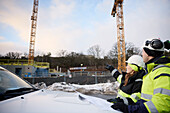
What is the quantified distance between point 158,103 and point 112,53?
165 feet

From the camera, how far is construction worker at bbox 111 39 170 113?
957 millimetres

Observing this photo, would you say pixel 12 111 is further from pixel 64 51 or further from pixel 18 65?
pixel 64 51

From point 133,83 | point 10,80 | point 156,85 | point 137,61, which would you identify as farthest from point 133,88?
point 10,80

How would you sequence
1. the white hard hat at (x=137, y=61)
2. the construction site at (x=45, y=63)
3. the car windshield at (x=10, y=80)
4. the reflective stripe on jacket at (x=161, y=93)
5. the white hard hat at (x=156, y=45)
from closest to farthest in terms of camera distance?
1. the reflective stripe on jacket at (x=161, y=93)
2. the white hard hat at (x=156, y=45)
3. the car windshield at (x=10, y=80)
4. the white hard hat at (x=137, y=61)
5. the construction site at (x=45, y=63)

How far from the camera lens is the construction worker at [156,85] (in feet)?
3.14

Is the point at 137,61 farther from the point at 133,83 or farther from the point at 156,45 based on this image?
the point at 156,45

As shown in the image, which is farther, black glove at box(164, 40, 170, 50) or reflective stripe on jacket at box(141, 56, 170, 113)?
black glove at box(164, 40, 170, 50)

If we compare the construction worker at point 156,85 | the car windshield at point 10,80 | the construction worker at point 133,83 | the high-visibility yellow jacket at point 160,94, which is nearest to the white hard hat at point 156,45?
the construction worker at point 156,85

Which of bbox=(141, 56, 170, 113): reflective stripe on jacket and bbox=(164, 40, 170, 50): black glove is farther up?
bbox=(164, 40, 170, 50): black glove

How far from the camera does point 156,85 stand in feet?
3.45

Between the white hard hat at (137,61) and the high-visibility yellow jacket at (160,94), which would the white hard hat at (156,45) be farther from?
the white hard hat at (137,61)

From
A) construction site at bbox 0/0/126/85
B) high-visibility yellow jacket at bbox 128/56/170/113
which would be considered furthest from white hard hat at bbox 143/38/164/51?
construction site at bbox 0/0/126/85

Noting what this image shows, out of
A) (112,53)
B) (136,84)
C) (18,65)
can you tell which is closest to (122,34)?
(112,53)

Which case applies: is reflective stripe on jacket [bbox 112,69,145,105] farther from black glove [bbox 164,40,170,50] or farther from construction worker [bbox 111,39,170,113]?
black glove [bbox 164,40,170,50]
